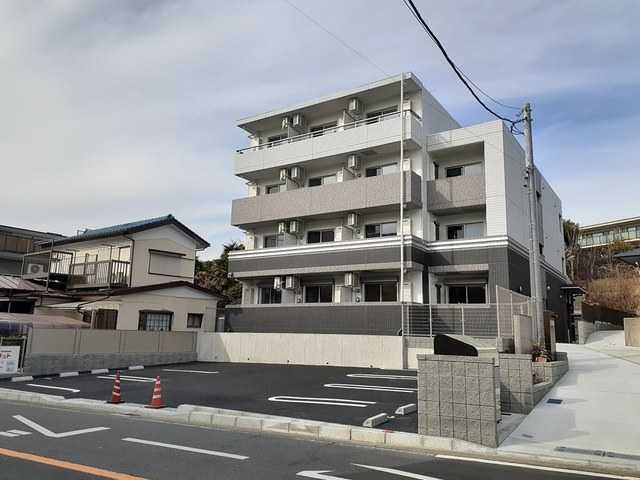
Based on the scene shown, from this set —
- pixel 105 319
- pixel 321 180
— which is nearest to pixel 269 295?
pixel 321 180

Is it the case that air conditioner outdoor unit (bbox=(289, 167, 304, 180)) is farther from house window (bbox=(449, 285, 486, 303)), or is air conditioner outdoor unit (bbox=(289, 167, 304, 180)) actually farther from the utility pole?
the utility pole

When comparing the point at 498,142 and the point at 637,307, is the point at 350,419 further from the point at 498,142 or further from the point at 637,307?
the point at 637,307

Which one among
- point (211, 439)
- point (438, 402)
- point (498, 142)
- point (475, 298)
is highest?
point (498, 142)

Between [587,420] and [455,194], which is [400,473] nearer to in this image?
[587,420]

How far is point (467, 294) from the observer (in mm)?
20531

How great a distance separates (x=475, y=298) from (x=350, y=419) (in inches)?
528

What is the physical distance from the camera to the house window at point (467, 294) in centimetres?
2008

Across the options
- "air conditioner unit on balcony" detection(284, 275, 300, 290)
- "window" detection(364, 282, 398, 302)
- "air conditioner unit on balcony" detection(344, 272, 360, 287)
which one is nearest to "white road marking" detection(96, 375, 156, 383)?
"air conditioner unit on balcony" detection(284, 275, 300, 290)

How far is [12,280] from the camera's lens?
912 inches

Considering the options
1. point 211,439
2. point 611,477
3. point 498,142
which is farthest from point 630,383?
point 498,142

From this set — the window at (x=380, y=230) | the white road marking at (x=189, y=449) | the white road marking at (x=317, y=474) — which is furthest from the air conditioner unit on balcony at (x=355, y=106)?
the white road marking at (x=317, y=474)

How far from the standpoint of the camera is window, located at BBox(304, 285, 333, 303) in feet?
73.7

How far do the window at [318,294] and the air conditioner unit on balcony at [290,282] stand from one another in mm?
801

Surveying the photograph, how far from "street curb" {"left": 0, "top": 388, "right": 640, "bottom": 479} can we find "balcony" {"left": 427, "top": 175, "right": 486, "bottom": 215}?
46.5 ft
